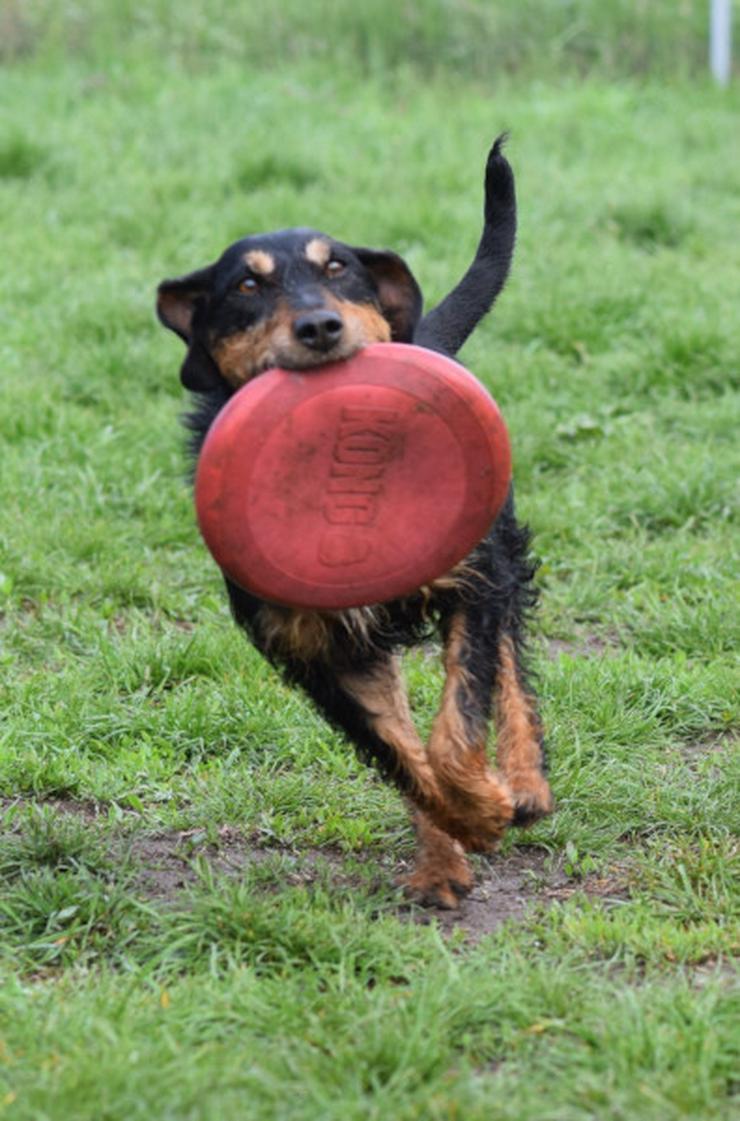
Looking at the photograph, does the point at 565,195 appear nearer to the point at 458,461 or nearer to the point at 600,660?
the point at 600,660

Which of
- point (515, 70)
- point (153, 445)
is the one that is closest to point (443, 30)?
point (515, 70)

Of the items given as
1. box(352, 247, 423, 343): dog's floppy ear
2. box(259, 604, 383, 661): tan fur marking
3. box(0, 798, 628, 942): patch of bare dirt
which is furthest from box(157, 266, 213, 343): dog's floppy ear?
box(0, 798, 628, 942): patch of bare dirt

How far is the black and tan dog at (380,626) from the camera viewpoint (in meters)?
3.98

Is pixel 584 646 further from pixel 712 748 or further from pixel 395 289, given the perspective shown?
pixel 395 289

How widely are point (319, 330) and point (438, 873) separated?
128 cm

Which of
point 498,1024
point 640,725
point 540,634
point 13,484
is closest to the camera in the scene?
point 498,1024

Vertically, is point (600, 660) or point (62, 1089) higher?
point (62, 1089)

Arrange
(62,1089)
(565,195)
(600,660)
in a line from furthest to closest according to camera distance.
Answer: (565,195) < (600,660) < (62,1089)

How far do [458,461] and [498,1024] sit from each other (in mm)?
1239

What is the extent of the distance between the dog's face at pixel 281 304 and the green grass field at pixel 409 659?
1.13m

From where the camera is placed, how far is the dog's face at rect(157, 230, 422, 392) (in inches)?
153

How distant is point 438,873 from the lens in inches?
158

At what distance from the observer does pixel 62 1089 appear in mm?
2949

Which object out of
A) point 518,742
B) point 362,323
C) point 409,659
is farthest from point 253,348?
point 409,659
